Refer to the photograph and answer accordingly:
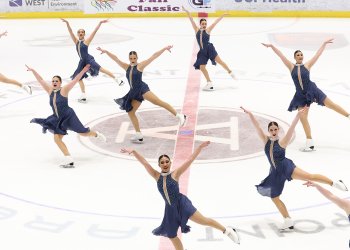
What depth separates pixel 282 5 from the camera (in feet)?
A: 78.2

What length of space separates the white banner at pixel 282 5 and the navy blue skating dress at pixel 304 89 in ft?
40.9

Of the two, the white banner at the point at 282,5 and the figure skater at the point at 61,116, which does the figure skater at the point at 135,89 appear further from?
the white banner at the point at 282,5

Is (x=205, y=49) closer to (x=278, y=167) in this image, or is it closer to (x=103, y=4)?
(x=278, y=167)

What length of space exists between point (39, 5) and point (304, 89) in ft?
48.3

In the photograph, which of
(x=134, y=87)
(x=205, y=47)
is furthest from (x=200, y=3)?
(x=134, y=87)

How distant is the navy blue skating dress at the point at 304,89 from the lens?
38.2 feet

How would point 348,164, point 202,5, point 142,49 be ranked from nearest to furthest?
point 348,164 < point 142,49 < point 202,5

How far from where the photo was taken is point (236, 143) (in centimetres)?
1216

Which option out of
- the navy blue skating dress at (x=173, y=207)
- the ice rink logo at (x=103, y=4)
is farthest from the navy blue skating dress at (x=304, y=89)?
the ice rink logo at (x=103, y=4)

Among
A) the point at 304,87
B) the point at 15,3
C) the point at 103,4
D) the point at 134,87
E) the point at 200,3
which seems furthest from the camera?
the point at 15,3

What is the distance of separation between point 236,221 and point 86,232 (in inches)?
72.3

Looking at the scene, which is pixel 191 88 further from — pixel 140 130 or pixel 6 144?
pixel 6 144

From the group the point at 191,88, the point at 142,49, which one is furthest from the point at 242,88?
the point at 142,49

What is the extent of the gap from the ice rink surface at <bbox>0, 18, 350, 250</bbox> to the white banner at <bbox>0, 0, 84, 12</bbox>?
3.87m
